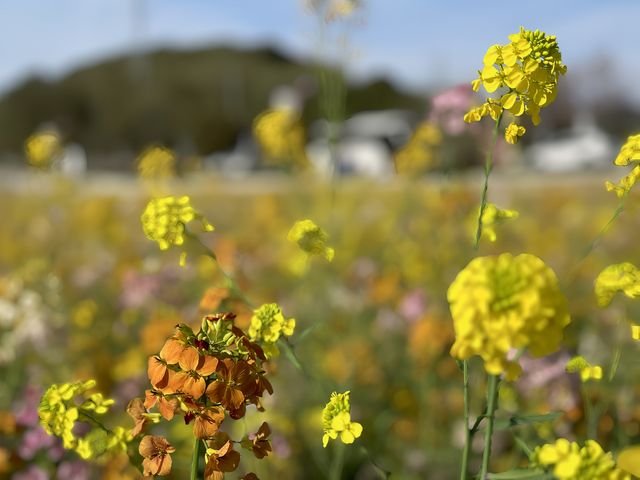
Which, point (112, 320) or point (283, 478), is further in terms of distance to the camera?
point (112, 320)

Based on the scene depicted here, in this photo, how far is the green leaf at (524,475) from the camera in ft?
3.43

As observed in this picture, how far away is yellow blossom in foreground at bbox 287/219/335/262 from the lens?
1.52 metres

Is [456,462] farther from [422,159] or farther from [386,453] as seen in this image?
[422,159]

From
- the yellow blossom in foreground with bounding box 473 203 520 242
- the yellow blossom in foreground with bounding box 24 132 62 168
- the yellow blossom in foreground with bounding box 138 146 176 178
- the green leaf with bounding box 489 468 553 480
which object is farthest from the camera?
the yellow blossom in foreground with bounding box 24 132 62 168

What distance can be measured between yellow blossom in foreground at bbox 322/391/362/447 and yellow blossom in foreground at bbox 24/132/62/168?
2.83 m

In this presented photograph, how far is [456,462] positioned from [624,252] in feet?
11.3

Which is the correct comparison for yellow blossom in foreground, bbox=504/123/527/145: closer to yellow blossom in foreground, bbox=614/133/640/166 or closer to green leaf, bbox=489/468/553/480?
yellow blossom in foreground, bbox=614/133/640/166

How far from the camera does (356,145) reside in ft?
86.3

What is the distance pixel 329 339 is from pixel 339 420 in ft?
9.55

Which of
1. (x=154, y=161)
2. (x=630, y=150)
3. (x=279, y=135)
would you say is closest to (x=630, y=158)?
(x=630, y=150)

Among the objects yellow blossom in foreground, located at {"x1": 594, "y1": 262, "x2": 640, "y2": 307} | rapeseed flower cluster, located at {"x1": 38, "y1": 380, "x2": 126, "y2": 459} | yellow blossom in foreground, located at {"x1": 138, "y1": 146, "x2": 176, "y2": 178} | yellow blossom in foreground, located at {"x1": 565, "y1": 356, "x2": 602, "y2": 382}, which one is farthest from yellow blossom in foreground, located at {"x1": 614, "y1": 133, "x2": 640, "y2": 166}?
yellow blossom in foreground, located at {"x1": 138, "y1": 146, "x2": 176, "y2": 178}

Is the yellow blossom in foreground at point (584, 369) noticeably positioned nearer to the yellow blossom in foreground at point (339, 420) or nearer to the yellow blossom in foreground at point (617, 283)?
the yellow blossom in foreground at point (617, 283)

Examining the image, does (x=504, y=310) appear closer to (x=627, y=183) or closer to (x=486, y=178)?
(x=486, y=178)

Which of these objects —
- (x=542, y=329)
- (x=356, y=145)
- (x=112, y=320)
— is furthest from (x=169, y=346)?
(x=356, y=145)
